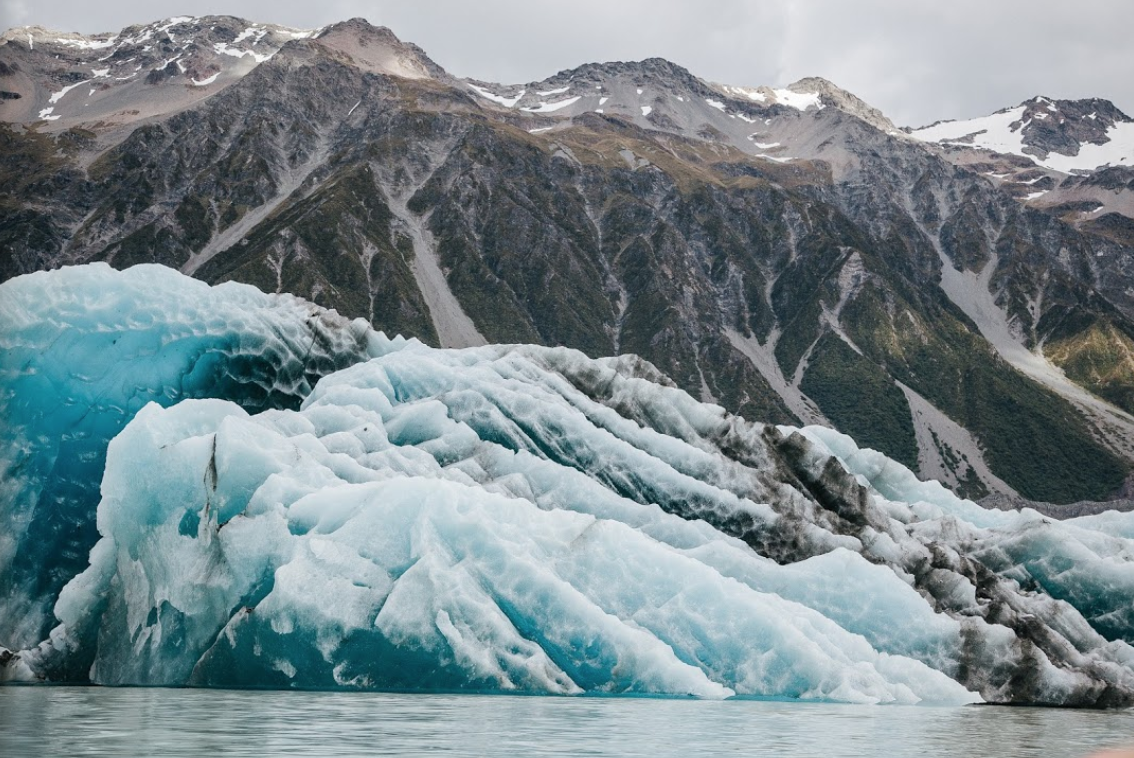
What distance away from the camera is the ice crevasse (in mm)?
29703

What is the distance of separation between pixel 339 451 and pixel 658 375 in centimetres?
2028

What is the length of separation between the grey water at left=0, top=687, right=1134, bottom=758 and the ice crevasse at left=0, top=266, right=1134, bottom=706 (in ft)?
6.88

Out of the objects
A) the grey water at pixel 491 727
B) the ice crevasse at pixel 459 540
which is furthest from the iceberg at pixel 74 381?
the grey water at pixel 491 727

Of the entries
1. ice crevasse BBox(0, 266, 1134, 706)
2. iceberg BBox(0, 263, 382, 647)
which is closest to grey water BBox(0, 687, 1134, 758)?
ice crevasse BBox(0, 266, 1134, 706)

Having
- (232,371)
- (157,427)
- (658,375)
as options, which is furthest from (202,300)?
(658,375)

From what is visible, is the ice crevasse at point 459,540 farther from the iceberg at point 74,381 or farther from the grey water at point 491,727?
the grey water at point 491,727

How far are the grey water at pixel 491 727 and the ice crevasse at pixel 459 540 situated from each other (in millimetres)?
2096

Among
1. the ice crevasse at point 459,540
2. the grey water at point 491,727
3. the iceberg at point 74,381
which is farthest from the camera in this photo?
the iceberg at point 74,381

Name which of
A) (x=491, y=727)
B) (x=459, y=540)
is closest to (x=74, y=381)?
(x=459, y=540)

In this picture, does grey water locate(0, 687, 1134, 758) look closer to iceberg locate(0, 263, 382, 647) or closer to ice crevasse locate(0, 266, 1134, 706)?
ice crevasse locate(0, 266, 1134, 706)

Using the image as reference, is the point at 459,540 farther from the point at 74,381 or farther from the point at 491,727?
the point at 74,381

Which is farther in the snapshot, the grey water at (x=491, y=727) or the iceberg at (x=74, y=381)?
the iceberg at (x=74, y=381)

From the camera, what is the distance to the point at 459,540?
3047cm

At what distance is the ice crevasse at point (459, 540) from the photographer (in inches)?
1169
